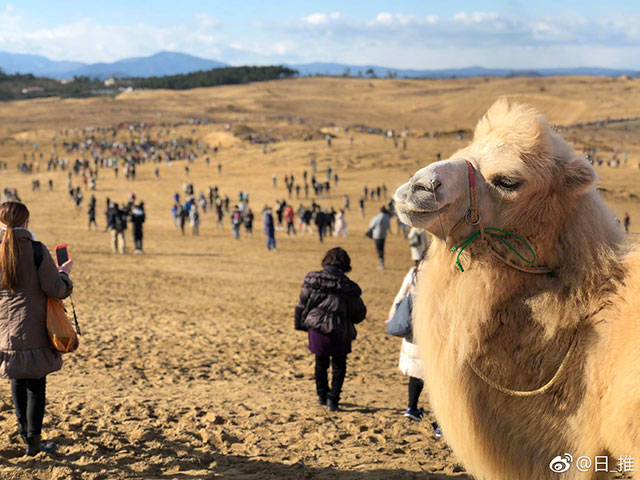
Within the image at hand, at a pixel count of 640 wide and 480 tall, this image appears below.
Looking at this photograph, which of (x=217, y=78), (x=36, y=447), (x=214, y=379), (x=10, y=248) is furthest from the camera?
(x=217, y=78)

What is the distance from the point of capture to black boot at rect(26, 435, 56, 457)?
199 inches

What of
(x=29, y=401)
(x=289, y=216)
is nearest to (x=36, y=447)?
(x=29, y=401)

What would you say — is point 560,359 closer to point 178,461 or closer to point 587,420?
point 587,420

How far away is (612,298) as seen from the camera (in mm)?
3145

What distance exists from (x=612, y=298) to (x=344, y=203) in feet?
133

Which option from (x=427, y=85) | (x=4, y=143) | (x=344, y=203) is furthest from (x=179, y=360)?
(x=427, y=85)

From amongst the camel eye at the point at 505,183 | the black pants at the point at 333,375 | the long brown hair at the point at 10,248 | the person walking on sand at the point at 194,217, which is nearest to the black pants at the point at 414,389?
the black pants at the point at 333,375

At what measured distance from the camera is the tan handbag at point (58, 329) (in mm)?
4738

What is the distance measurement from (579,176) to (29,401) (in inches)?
158

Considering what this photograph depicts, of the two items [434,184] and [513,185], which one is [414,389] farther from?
[434,184]

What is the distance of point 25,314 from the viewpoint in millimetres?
4707

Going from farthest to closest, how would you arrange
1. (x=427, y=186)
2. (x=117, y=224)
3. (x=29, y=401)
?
(x=117, y=224), (x=29, y=401), (x=427, y=186)

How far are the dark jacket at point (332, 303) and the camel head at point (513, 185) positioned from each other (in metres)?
3.46

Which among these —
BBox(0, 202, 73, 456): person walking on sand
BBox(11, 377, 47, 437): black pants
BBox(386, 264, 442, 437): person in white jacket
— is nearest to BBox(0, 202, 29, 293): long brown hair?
BBox(0, 202, 73, 456): person walking on sand
